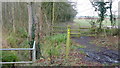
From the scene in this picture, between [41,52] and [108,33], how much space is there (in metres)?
6.13

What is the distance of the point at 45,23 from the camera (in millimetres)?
8047

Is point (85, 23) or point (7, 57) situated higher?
point (85, 23)

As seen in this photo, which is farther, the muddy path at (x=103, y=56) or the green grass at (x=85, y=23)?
the green grass at (x=85, y=23)

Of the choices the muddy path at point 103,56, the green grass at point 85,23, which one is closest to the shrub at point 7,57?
the muddy path at point 103,56

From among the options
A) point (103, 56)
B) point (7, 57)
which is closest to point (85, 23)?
point (103, 56)

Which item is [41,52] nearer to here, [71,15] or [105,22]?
[105,22]

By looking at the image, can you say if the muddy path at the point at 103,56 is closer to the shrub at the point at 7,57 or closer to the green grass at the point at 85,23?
the shrub at the point at 7,57

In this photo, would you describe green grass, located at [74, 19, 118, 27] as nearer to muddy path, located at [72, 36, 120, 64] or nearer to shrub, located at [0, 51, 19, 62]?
muddy path, located at [72, 36, 120, 64]

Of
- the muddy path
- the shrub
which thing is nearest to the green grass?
the muddy path

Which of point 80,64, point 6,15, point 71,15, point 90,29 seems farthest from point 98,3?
point 80,64

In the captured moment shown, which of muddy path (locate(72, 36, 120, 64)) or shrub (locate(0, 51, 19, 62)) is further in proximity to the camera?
shrub (locate(0, 51, 19, 62))

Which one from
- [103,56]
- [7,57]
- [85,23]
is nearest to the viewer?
[103,56]

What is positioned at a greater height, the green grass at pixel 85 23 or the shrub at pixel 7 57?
the green grass at pixel 85 23

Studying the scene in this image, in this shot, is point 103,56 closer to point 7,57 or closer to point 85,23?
point 7,57
